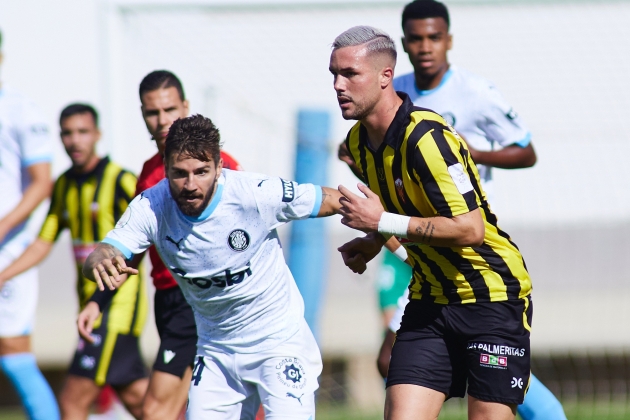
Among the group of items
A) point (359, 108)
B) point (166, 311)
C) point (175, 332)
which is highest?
point (359, 108)

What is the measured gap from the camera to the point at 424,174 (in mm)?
A: 3943

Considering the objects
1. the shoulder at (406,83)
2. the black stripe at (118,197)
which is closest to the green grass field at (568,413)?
the black stripe at (118,197)

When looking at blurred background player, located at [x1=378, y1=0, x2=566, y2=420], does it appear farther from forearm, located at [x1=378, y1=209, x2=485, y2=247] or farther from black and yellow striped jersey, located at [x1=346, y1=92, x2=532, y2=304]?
forearm, located at [x1=378, y1=209, x2=485, y2=247]

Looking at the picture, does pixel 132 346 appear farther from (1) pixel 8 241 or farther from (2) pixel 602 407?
(2) pixel 602 407

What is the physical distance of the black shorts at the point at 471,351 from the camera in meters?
4.21

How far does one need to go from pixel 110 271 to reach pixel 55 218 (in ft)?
7.74

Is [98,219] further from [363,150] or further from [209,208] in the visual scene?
[363,150]

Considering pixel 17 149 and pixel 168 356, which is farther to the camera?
pixel 17 149

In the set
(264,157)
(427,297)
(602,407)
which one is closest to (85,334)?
(427,297)

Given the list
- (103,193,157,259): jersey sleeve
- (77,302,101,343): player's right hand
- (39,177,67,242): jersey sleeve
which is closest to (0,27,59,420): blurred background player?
(39,177,67,242): jersey sleeve

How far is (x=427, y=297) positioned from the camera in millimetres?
4406

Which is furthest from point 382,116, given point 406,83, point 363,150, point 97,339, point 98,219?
point 97,339

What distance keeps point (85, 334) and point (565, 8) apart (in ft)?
19.6

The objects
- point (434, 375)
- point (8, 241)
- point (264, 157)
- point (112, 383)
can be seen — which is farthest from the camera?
point (264, 157)
